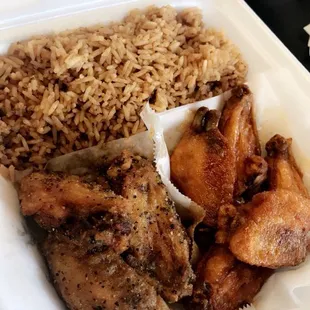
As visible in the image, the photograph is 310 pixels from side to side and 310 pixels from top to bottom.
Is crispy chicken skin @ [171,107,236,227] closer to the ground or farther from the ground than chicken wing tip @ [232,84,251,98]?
closer to the ground

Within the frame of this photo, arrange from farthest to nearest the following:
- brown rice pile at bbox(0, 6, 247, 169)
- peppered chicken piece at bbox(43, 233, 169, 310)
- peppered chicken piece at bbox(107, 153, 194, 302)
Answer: brown rice pile at bbox(0, 6, 247, 169), peppered chicken piece at bbox(107, 153, 194, 302), peppered chicken piece at bbox(43, 233, 169, 310)

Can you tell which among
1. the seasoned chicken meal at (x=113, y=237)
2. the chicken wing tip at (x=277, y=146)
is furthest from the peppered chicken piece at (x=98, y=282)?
the chicken wing tip at (x=277, y=146)

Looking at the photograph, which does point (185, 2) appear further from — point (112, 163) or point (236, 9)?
point (112, 163)

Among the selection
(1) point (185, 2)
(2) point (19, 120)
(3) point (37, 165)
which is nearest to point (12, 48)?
(2) point (19, 120)

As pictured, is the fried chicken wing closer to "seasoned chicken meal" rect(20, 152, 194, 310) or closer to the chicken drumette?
the chicken drumette

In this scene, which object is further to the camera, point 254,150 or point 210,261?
point 254,150

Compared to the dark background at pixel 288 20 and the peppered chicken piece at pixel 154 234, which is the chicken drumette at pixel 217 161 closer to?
the peppered chicken piece at pixel 154 234

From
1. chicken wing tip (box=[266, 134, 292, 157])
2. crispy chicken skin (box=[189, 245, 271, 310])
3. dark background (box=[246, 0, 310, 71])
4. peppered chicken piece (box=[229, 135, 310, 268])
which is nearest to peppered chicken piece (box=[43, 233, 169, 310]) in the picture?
crispy chicken skin (box=[189, 245, 271, 310])
